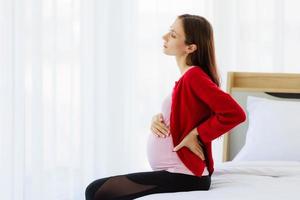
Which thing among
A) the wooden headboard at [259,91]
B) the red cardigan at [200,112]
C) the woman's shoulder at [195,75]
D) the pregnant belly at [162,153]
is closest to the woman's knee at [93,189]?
the pregnant belly at [162,153]

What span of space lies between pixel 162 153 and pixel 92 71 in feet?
4.10

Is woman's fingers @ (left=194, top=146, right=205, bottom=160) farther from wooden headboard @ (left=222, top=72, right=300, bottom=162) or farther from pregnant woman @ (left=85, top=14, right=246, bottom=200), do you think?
wooden headboard @ (left=222, top=72, right=300, bottom=162)

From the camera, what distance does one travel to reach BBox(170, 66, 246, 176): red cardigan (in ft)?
5.94

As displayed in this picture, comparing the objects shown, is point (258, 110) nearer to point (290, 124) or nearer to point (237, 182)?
point (290, 124)

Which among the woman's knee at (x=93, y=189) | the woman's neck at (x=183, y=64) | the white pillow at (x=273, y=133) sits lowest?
the woman's knee at (x=93, y=189)

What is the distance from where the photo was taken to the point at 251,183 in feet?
6.25

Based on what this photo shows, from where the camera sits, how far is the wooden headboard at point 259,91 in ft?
9.21

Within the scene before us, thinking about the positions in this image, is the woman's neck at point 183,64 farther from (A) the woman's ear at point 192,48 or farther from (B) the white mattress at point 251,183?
(B) the white mattress at point 251,183

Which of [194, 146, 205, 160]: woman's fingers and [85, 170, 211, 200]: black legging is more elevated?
[194, 146, 205, 160]: woman's fingers

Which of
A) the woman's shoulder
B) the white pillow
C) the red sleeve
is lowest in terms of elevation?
the white pillow

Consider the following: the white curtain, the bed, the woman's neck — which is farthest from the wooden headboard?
the woman's neck

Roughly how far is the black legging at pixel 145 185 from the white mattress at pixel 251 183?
2.7 inches

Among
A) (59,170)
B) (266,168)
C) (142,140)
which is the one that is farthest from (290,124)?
(59,170)

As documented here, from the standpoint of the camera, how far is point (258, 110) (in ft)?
8.75
